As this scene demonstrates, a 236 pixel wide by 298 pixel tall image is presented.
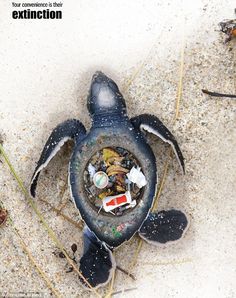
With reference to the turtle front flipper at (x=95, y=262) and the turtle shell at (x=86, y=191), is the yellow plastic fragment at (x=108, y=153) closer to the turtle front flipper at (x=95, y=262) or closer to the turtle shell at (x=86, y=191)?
the turtle shell at (x=86, y=191)

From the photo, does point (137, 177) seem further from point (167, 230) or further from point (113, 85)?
point (113, 85)

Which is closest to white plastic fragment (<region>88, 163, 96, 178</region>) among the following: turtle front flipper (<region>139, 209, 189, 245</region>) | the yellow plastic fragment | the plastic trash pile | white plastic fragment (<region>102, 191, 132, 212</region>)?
the plastic trash pile

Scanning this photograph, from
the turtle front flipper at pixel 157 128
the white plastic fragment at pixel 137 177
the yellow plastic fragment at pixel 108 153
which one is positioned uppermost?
the turtle front flipper at pixel 157 128

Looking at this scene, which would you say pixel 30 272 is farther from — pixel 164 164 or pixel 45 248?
pixel 164 164

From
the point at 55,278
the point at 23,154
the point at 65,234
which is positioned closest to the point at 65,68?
the point at 23,154

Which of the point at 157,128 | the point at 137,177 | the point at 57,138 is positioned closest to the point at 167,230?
the point at 137,177

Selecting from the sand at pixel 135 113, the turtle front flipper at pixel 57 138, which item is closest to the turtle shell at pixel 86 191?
the turtle front flipper at pixel 57 138
